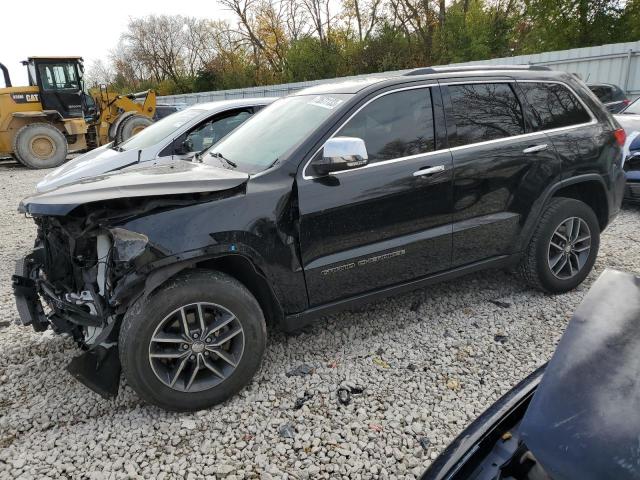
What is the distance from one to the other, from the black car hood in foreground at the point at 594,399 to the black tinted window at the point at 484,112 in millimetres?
2145

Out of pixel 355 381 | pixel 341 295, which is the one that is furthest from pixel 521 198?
pixel 355 381

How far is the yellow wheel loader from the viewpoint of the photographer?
12930 mm

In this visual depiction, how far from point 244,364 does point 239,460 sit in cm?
55

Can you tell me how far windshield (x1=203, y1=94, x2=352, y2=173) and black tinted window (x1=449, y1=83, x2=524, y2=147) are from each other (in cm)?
87

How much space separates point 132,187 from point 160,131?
381 centimetres

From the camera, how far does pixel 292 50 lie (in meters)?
29.2

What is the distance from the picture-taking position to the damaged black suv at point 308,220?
2.53 meters

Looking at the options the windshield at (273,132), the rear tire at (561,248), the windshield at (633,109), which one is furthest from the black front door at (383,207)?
the windshield at (633,109)

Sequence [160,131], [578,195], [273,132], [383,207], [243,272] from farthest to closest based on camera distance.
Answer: [160,131] < [578,195] < [273,132] < [383,207] < [243,272]

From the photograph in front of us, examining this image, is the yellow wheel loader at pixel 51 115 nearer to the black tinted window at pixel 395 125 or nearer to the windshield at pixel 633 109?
the black tinted window at pixel 395 125

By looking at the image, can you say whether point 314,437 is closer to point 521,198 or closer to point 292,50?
point 521,198

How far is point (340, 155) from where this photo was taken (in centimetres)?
275

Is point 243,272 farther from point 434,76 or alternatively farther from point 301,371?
point 434,76

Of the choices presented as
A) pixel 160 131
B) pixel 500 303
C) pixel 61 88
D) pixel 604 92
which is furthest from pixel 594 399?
pixel 61 88
